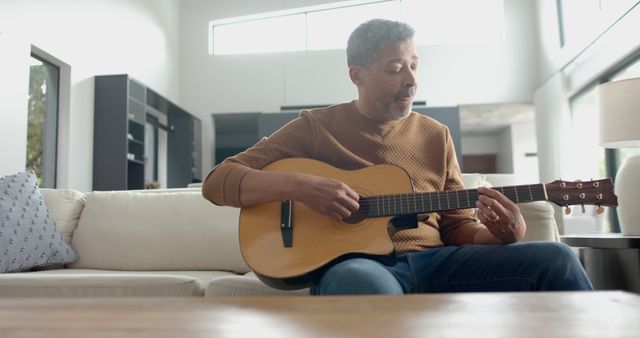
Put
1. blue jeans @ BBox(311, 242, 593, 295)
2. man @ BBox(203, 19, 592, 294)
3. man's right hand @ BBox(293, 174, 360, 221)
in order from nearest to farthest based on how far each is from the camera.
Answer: blue jeans @ BBox(311, 242, 593, 295)
man @ BBox(203, 19, 592, 294)
man's right hand @ BBox(293, 174, 360, 221)

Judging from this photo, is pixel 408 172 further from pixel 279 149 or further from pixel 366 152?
pixel 279 149

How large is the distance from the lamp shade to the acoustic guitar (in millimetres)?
1478

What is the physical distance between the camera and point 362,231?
4.16 ft

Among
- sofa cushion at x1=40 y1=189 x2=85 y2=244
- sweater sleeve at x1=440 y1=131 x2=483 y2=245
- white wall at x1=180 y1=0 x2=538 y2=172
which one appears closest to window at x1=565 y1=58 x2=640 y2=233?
white wall at x1=180 y1=0 x2=538 y2=172

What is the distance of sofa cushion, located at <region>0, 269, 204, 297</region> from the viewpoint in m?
1.61

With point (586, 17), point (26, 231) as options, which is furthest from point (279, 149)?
point (586, 17)

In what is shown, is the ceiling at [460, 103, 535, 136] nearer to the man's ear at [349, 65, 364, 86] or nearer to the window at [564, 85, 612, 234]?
the window at [564, 85, 612, 234]

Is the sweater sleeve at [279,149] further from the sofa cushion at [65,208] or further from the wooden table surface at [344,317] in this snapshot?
the sofa cushion at [65,208]

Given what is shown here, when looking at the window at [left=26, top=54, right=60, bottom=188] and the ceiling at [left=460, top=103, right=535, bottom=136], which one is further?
the ceiling at [left=460, top=103, right=535, bottom=136]

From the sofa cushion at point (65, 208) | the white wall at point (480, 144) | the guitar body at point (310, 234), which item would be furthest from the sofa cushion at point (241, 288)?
the white wall at point (480, 144)

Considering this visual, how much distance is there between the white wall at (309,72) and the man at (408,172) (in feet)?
22.1

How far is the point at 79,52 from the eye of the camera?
18.4 ft

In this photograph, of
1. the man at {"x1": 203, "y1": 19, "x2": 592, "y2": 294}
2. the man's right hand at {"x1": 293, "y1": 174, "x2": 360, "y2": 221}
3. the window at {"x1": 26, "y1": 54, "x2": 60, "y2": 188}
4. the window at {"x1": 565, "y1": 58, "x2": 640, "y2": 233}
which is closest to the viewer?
the man at {"x1": 203, "y1": 19, "x2": 592, "y2": 294}

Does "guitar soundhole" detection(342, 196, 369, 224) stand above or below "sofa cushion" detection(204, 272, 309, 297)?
above
